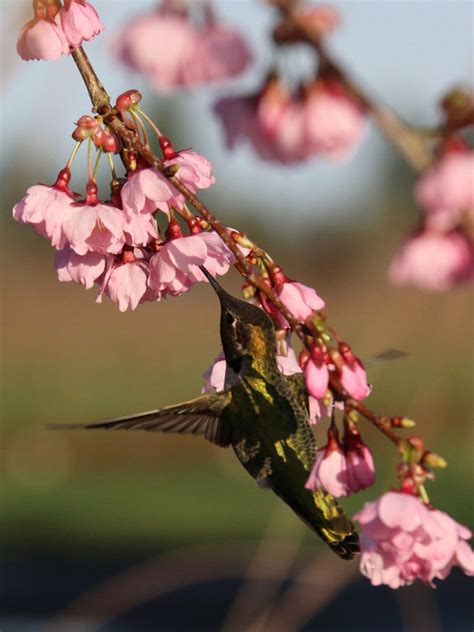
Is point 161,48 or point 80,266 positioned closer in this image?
point 80,266

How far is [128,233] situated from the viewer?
1.43 meters

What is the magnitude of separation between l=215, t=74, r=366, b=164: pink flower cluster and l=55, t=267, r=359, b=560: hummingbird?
42 centimetres

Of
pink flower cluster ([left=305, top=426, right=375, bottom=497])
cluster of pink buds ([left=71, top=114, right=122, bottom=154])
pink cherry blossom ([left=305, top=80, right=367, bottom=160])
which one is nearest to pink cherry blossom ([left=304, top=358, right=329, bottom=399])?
pink flower cluster ([left=305, top=426, right=375, bottom=497])

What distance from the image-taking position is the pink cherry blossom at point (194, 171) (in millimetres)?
1395

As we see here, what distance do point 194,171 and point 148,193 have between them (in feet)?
0.22

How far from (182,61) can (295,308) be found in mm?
1050

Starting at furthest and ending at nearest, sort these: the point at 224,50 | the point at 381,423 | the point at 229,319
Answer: the point at 224,50 < the point at 229,319 < the point at 381,423

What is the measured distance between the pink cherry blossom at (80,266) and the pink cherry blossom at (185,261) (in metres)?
0.06

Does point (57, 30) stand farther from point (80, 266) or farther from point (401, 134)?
point (401, 134)

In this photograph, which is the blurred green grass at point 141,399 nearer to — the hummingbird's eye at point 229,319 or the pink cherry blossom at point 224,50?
the pink cherry blossom at point 224,50

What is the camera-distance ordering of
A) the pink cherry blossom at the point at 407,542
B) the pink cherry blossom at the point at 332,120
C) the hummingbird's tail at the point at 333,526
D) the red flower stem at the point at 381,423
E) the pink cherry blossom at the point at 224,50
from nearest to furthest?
the red flower stem at the point at 381,423
the pink cherry blossom at the point at 407,542
the hummingbird's tail at the point at 333,526
the pink cherry blossom at the point at 332,120
the pink cherry blossom at the point at 224,50

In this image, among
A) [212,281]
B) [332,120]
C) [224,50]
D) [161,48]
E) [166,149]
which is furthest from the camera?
[161,48]

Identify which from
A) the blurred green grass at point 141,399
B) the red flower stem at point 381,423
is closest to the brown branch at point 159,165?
the red flower stem at point 381,423

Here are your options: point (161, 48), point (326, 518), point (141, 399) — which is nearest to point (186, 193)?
point (326, 518)
